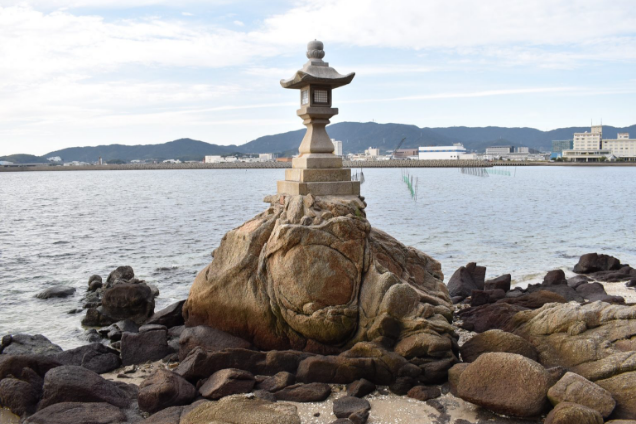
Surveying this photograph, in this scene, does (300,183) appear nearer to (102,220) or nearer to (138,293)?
(138,293)

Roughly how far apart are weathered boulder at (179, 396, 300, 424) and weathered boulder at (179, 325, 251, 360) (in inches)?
95.0

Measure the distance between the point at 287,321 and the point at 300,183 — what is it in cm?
310

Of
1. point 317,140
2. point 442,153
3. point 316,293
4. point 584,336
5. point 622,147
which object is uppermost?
point 622,147

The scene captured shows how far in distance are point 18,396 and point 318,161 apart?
7.29 meters

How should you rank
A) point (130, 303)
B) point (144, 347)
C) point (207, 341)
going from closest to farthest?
point (207, 341)
point (144, 347)
point (130, 303)

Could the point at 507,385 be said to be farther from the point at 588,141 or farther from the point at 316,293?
the point at 588,141

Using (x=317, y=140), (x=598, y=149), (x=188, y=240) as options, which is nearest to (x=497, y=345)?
(x=317, y=140)

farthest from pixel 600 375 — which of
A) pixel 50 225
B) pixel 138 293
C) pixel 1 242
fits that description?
pixel 50 225

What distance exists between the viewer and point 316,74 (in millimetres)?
11859

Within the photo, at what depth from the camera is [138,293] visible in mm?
14062

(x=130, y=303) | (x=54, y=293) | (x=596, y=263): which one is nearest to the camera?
(x=130, y=303)

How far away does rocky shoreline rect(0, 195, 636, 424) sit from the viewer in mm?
7738

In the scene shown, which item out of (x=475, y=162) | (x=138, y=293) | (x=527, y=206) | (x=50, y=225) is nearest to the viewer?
(x=138, y=293)

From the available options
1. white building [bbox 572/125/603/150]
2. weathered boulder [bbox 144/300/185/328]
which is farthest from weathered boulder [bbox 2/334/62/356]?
white building [bbox 572/125/603/150]
